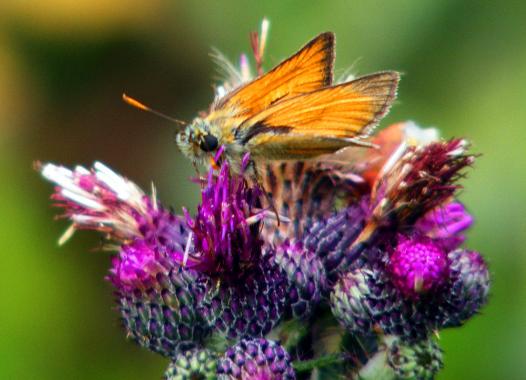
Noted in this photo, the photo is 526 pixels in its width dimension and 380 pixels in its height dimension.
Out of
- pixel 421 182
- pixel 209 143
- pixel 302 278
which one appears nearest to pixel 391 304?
pixel 302 278

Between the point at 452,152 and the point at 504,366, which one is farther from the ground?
the point at 452,152

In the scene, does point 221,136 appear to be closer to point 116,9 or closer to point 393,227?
point 393,227

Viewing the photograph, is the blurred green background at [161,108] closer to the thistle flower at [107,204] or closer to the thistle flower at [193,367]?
the thistle flower at [107,204]

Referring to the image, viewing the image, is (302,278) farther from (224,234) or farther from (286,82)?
(286,82)

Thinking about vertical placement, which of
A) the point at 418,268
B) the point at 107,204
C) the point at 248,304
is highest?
the point at 107,204

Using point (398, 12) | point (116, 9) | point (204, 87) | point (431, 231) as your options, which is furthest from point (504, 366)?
point (116, 9)

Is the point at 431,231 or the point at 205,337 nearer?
the point at 205,337

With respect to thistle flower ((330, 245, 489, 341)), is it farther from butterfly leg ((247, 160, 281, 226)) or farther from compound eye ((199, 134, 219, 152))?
compound eye ((199, 134, 219, 152))
